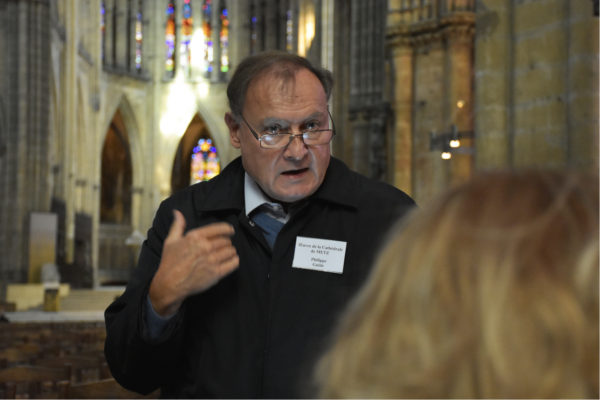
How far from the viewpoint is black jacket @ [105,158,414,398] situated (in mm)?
1913

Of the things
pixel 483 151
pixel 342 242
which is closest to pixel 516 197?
pixel 342 242

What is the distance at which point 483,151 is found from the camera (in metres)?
7.34

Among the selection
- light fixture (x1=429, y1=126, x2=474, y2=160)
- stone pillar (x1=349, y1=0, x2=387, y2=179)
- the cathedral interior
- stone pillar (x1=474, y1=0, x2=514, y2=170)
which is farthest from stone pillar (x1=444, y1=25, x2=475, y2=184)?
stone pillar (x1=474, y1=0, x2=514, y2=170)

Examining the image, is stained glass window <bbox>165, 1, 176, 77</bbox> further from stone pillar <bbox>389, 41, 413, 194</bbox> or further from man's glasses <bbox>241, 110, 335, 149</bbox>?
man's glasses <bbox>241, 110, 335, 149</bbox>

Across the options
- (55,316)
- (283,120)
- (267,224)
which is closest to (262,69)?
(283,120)

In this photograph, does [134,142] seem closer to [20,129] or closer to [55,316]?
[20,129]

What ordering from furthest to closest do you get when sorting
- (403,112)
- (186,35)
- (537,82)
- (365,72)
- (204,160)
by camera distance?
(204,160) < (186,35) < (365,72) < (403,112) < (537,82)

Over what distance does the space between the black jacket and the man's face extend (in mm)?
51

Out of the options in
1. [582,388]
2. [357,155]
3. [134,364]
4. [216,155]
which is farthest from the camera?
[216,155]

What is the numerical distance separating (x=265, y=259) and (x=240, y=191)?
209mm

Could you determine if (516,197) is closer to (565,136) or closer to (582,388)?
(582,388)

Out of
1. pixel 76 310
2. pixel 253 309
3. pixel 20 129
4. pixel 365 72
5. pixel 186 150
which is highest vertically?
pixel 365 72

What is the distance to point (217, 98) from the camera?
41.4 metres

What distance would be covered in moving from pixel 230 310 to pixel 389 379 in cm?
129
